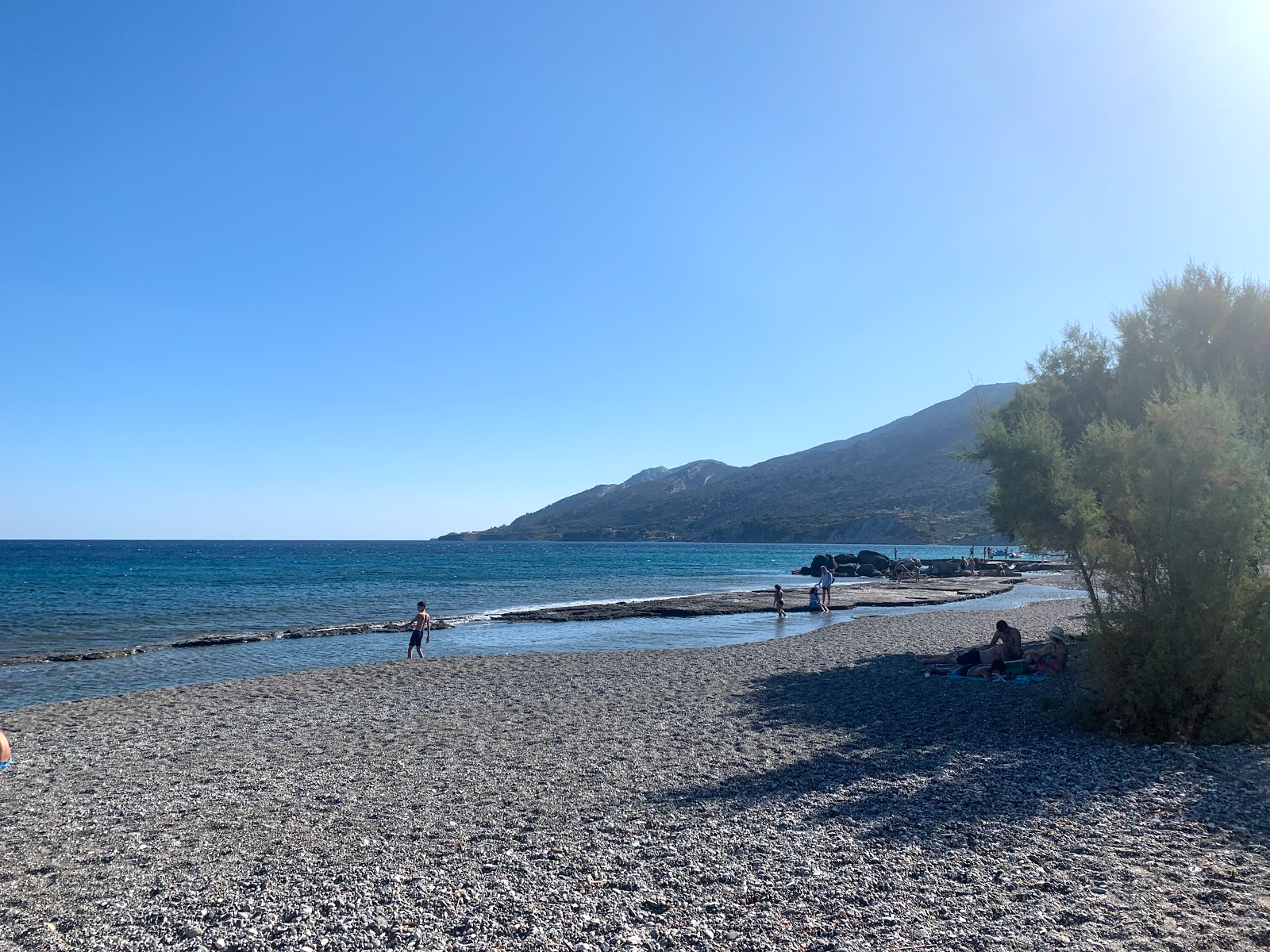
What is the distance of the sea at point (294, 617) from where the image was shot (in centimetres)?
2134

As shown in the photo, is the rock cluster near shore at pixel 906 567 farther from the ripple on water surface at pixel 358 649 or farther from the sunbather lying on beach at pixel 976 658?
the sunbather lying on beach at pixel 976 658

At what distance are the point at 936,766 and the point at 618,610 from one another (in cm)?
2612

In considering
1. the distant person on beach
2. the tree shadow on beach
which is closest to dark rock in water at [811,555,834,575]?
the distant person on beach

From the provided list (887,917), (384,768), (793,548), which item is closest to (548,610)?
Result: (384,768)

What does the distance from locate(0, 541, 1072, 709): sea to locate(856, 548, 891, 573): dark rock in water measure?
7.48m

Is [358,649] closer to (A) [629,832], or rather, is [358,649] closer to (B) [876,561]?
(A) [629,832]

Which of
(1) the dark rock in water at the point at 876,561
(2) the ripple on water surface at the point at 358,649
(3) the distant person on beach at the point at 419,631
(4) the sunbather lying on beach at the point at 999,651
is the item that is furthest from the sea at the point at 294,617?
(4) the sunbather lying on beach at the point at 999,651

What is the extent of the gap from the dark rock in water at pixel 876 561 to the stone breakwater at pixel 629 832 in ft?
195

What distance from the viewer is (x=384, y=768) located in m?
10.2

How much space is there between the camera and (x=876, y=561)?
73250 mm

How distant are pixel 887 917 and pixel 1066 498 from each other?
35.9 ft

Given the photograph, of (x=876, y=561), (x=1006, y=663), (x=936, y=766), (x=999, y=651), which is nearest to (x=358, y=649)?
(x=999, y=651)

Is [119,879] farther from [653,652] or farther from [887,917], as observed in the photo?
[653,652]

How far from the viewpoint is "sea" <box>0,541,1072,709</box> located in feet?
70.0
